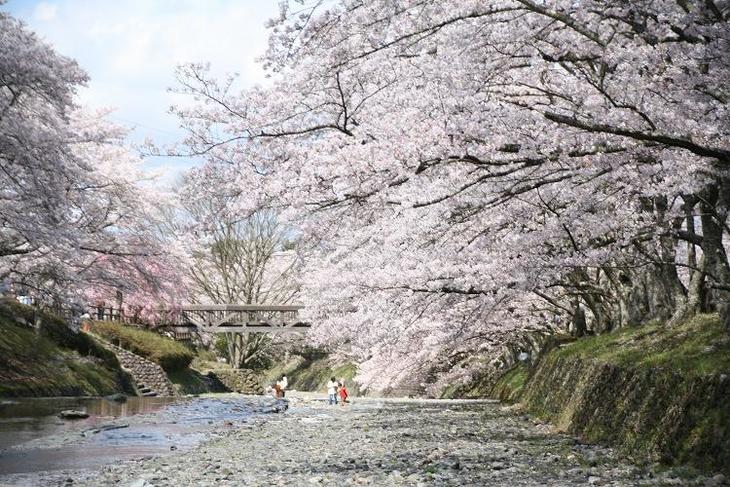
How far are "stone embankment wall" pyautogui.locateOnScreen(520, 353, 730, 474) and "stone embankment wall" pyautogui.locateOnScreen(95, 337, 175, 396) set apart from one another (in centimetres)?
2171

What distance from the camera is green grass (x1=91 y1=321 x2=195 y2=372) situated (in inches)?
1352

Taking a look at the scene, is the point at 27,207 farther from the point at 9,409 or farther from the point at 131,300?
the point at 131,300

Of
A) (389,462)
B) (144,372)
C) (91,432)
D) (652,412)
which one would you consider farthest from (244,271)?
(652,412)

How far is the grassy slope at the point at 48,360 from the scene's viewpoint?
22.9m

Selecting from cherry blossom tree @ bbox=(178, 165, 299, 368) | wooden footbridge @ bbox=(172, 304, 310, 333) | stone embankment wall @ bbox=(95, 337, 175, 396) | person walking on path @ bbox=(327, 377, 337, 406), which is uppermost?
cherry blossom tree @ bbox=(178, 165, 299, 368)

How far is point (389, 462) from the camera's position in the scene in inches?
384

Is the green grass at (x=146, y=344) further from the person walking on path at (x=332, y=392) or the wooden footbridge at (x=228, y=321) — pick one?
the person walking on path at (x=332, y=392)

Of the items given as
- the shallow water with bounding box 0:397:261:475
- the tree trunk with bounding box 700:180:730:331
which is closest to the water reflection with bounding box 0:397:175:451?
the shallow water with bounding box 0:397:261:475

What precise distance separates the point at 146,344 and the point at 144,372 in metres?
3.52

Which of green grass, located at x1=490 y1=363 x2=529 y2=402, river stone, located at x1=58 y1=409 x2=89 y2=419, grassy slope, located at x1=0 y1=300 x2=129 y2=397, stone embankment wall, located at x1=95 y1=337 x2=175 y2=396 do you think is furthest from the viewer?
stone embankment wall, located at x1=95 y1=337 x2=175 y2=396

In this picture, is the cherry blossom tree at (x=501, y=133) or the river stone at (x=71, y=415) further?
the river stone at (x=71, y=415)

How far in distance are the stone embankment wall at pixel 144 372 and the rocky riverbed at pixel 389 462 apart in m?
17.5

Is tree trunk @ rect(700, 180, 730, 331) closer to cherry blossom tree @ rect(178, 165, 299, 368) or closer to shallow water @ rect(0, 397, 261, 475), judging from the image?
shallow water @ rect(0, 397, 261, 475)

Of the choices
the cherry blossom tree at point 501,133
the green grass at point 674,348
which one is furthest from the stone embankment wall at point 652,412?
the cherry blossom tree at point 501,133
